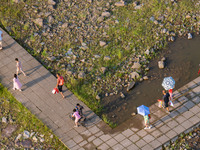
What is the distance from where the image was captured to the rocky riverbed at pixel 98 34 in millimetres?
22344

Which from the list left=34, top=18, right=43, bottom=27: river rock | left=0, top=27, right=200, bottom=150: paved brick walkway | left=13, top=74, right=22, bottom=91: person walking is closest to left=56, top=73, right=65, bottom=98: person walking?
left=0, top=27, right=200, bottom=150: paved brick walkway

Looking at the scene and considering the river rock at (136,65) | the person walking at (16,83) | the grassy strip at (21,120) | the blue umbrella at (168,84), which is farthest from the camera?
the river rock at (136,65)

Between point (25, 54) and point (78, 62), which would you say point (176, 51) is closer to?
point (78, 62)

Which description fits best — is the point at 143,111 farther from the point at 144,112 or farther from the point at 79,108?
the point at 79,108

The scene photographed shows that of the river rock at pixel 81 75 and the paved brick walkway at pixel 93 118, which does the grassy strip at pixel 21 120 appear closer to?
the paved brick walkway at pixel 93 118

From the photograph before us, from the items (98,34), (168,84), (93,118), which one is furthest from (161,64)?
(93,118)

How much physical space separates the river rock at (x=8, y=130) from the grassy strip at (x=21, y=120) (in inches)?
6.6

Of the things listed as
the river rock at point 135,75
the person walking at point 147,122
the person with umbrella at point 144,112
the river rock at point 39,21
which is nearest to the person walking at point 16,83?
the river rock at point 39,21

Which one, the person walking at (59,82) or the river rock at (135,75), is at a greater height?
the person walking at (59,82)

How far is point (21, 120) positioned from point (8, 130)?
0.78 metres

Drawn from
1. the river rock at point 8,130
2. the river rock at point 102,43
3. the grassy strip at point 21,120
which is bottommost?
the river rock at point 8,130

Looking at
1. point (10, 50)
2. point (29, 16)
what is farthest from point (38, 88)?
point (29, 16)

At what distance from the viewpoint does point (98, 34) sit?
24.6 m

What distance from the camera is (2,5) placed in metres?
26.8
